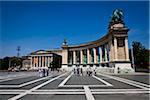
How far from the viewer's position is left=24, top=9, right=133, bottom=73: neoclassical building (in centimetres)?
4450

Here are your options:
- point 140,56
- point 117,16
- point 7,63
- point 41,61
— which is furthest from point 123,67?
point 7,63

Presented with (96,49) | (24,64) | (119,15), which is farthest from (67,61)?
(24,64)

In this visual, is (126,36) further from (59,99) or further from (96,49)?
(59,99)

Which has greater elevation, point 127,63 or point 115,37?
point 115,37

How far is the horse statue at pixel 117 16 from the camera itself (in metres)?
49.1

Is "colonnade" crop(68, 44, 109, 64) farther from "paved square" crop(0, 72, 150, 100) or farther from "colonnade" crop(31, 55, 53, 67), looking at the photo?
"paved square" crop(0, 72, 150, 100)

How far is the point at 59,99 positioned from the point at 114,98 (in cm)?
299

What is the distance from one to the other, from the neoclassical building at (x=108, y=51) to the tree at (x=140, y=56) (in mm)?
12546

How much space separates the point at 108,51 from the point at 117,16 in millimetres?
11036

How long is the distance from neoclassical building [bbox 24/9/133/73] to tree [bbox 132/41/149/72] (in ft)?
41.2

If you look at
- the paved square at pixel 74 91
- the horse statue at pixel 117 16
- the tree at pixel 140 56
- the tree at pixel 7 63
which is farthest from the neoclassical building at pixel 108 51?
the tree at pixel 7 63

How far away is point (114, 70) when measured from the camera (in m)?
41.7

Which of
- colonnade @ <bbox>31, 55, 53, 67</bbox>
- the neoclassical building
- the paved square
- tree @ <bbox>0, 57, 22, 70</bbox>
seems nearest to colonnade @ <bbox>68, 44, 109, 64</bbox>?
the neoclassical building

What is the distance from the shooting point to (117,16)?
4997 cm
